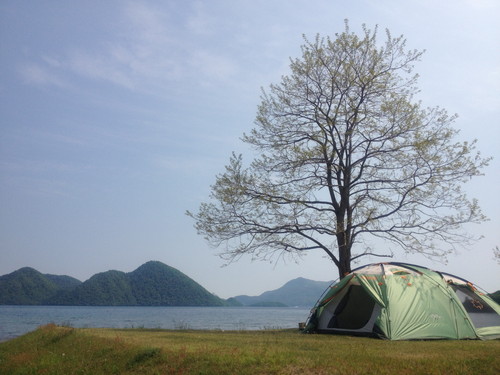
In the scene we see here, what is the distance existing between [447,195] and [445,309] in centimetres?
A: 601

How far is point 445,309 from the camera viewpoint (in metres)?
14.5

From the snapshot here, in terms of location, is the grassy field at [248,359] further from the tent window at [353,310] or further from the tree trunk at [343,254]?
the tree trunk at [343,254]

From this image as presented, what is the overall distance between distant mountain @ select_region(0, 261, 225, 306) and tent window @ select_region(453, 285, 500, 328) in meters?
146

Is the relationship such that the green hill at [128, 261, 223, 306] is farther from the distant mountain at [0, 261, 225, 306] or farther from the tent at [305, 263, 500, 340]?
the tent at [305, 263, 500, 340]

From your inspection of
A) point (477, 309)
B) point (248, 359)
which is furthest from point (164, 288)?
point (248, 359)

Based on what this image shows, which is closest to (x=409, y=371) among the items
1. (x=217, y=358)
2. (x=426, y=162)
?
(x=217, y=358)

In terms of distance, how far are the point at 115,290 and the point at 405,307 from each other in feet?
501

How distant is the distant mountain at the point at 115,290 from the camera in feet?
483

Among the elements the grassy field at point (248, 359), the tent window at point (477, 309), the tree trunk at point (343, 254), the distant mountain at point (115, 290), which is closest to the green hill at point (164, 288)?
the distant mountain at point (115, 290)

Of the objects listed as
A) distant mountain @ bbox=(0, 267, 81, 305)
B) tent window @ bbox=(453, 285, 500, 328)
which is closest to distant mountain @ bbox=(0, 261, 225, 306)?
distant mountain @ bbox=(0, 267, 81, 305)

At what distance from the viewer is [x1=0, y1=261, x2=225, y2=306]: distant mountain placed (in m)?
147

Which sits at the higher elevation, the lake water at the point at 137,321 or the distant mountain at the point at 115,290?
the distant mountain at the point at 115,290

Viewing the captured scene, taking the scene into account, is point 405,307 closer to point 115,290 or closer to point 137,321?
point 137,321

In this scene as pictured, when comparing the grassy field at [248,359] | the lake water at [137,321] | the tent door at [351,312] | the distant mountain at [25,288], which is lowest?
the grassy field at [248,359]
